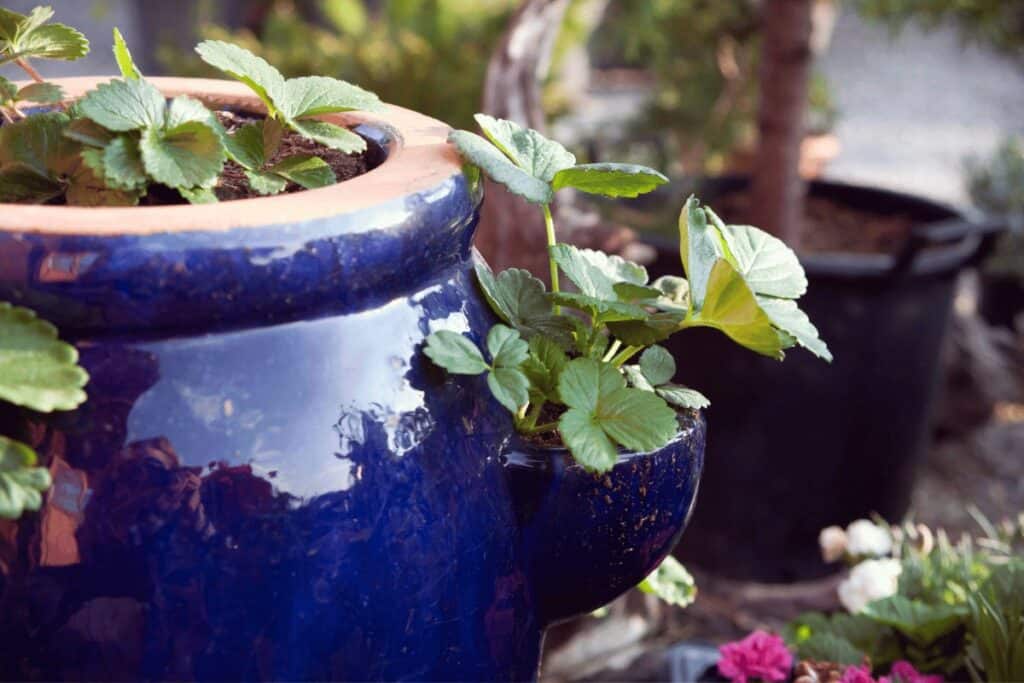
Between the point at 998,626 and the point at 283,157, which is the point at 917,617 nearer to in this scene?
the point at 998,626

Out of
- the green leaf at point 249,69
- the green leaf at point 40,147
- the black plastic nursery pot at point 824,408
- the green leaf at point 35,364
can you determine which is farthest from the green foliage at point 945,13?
the green leaf at point 35,364

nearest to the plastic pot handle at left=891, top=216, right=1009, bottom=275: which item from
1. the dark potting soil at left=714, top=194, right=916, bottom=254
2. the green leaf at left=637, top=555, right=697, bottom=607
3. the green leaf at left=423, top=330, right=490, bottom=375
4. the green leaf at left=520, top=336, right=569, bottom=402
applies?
the dark potting soil at left=714, top=194, right=916, bottom=254

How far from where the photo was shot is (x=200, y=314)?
0.59 meters

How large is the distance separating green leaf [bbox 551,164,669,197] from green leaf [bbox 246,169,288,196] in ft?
0.59

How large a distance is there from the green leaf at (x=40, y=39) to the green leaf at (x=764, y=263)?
0.43 metres

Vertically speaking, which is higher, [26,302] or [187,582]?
[26,302]

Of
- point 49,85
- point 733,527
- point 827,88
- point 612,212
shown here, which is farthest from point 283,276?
point 827,88

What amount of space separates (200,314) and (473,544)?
0.68 ft

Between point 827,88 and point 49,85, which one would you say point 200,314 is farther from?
point 827,88

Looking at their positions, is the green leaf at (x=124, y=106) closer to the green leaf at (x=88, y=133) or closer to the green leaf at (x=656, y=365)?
the green leaf at (x=88, y=133)

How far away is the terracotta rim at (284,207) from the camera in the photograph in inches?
23.2

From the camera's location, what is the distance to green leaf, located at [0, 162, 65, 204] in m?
0.71

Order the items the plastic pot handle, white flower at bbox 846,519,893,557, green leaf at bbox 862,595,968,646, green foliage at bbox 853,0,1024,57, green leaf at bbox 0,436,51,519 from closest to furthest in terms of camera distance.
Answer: green leaf at bbox 0,436,51,519 < green leaf at bbox 862,595,968,646 < white flower at bbox 846,519,893,557 < the plastic pot handle < green foliage at bbox 853,0,1024,57

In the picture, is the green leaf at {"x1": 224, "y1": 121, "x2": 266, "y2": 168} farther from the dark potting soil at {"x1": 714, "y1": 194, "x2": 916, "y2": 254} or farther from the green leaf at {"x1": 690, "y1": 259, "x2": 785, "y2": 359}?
the dark potting soil at {"x1": 714, "y1": 194, "x2": 916, "y2": 254}
